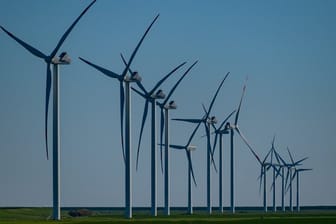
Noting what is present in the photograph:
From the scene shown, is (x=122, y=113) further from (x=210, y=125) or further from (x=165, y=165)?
(x=210, y=125)

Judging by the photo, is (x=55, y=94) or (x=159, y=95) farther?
(x=159, y=95)

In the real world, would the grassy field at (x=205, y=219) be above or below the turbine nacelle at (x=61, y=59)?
below

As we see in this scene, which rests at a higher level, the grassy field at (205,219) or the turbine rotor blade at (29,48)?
the turbine rotor blade at (29,48)

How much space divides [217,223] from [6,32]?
939 inches

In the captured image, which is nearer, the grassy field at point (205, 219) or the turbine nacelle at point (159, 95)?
the grassy field at point (205, 219)

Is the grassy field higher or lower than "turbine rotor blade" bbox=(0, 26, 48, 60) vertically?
lower

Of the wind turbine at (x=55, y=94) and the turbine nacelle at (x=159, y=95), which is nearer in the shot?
the wind turbine at (x=55, y=94)

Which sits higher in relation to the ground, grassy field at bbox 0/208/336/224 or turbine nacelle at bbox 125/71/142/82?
turbine nacelle at bbox 125/71/142/82

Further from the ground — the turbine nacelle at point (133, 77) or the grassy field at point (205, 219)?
the turbine nacelle at point (133, 77)

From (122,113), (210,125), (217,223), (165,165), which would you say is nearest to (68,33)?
(122,113)

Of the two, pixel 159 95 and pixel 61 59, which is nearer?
pixel 61 59

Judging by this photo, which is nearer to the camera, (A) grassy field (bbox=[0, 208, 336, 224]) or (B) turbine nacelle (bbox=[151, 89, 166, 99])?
(A) grassy field (bbox=[0, 208, 336, 224])

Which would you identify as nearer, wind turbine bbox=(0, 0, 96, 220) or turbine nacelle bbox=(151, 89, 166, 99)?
wind turbine bbox=(0, 0, 96, 220)

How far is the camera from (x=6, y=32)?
91.1 m
